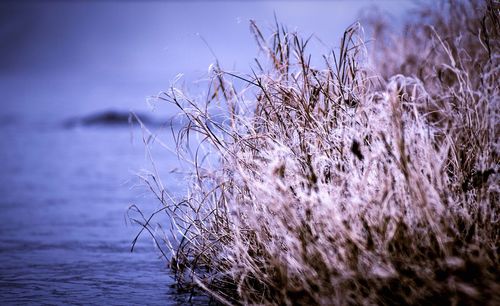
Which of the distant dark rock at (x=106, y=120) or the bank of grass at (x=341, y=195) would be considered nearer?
the bank of grass at (x=341, y=195)

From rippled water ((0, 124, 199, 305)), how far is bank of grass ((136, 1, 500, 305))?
2.04ft

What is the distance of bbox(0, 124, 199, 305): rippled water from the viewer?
12.9 ft

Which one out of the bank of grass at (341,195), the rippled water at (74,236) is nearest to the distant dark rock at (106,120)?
the rippled water at (74,236)

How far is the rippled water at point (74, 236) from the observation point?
12.9 ft

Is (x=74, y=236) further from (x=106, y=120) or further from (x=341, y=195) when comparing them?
(x=106, y=120)

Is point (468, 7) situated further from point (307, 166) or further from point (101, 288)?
point (101, 288)

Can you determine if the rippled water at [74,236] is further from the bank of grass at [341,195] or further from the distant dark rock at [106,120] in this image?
the distant dark rock at [106,120]

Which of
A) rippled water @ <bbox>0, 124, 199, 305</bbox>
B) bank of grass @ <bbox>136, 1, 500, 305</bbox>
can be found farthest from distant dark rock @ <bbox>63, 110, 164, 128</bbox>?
bank of grass @ <bbox>136, 1, 500, 305</bbox>

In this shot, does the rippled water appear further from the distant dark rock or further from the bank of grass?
the distant dark rock

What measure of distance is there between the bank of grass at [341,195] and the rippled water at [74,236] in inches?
24.4

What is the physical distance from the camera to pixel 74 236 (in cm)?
567

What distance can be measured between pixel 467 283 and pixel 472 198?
650mm

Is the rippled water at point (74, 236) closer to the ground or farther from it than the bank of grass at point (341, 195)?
closer to the ground

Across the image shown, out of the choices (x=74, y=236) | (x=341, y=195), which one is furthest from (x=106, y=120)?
(x=341, y=195)
